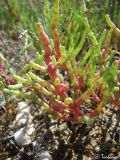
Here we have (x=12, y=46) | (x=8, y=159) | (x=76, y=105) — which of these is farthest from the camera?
(x=12, y=46)

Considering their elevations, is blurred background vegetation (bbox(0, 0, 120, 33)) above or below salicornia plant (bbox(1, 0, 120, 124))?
above

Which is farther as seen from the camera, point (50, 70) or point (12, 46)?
point (12, 46)

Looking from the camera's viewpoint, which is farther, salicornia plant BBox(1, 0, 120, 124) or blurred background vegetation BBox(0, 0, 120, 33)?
blurred background vegetation BBox(0, 0, 120, 33)

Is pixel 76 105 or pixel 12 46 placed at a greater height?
pixel 12 46

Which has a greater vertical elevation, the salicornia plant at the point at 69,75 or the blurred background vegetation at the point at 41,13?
the blurred background vegetation at the point at 41,13

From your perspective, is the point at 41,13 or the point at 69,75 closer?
the point at 69,75

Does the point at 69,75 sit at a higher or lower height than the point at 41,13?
lower

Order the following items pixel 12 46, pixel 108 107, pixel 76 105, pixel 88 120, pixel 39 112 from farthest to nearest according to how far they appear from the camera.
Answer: pixel 12 46 < pixel 39 112 < pixel 108 107 < pixel 76 105 < pixel 88 120

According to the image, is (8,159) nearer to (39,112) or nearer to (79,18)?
(39,112)

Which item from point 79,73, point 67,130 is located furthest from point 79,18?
point 67,130

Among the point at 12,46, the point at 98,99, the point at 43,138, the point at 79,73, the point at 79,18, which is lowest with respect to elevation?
the point at 43,138

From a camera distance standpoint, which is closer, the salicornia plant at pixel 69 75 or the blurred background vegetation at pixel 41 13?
the salicornia plant at pixel 69 75
